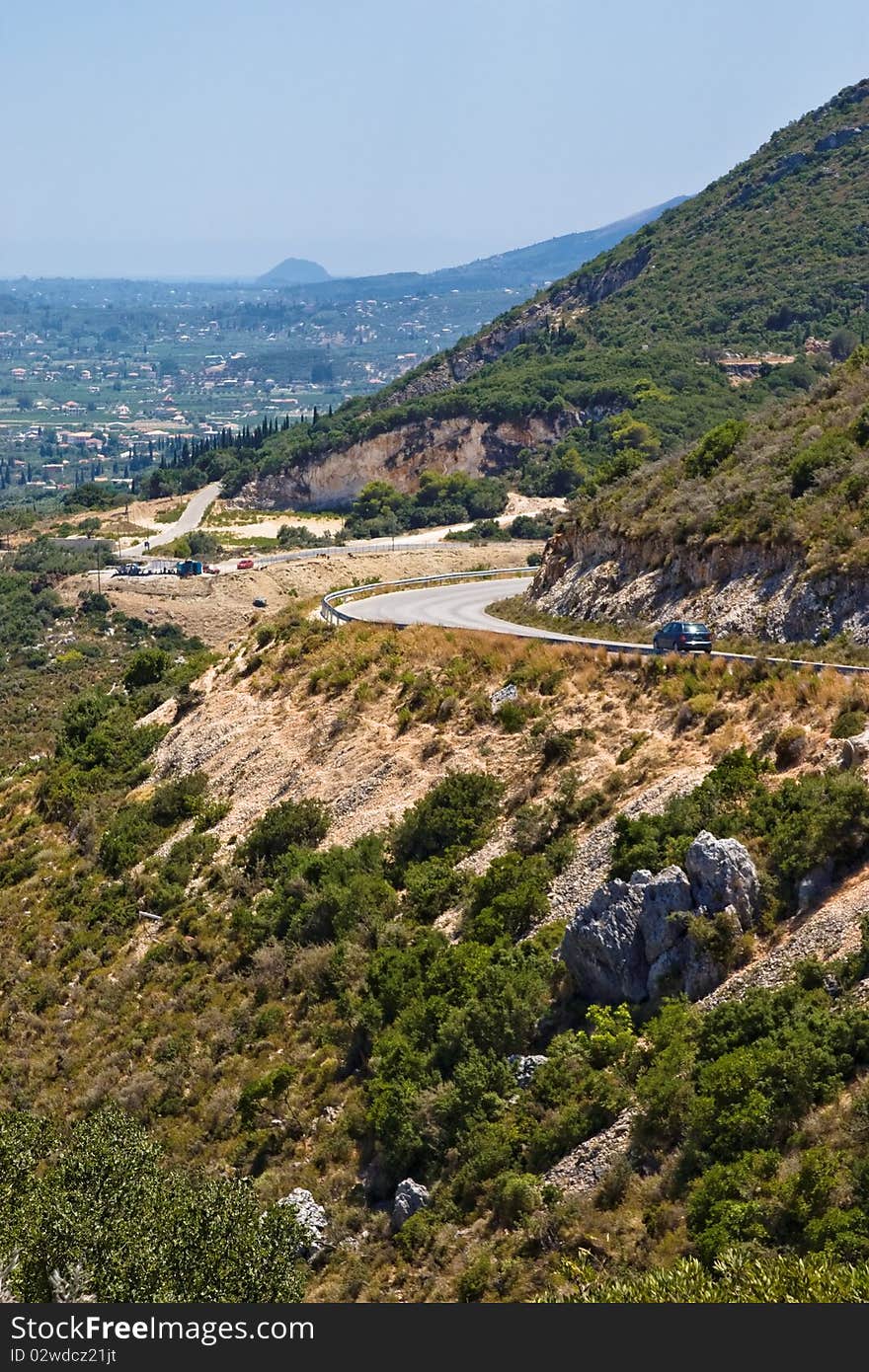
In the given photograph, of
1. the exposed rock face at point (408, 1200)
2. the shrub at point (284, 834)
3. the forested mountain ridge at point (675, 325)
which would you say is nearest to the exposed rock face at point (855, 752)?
the exposed rock face at point (408, 1200)

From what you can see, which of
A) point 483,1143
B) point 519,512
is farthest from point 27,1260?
point 519,512

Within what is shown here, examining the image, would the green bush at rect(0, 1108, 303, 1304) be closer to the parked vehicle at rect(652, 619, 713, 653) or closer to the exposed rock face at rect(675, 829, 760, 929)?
the exposed rock face at rect(675, 829, 760, 929)

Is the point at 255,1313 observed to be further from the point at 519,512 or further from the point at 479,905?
the point at 519,512

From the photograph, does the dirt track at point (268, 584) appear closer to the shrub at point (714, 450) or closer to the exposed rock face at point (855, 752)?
the shrub at point (714, 450)

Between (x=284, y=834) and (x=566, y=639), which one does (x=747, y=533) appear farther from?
(x=284, y=834)

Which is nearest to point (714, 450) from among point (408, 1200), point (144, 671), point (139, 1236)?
point (144, 671)

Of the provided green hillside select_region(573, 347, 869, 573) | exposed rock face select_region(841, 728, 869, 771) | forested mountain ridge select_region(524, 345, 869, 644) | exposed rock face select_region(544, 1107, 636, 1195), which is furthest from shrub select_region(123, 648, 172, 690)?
exposed rock face select_region(544, 1107, 636, 1195)
